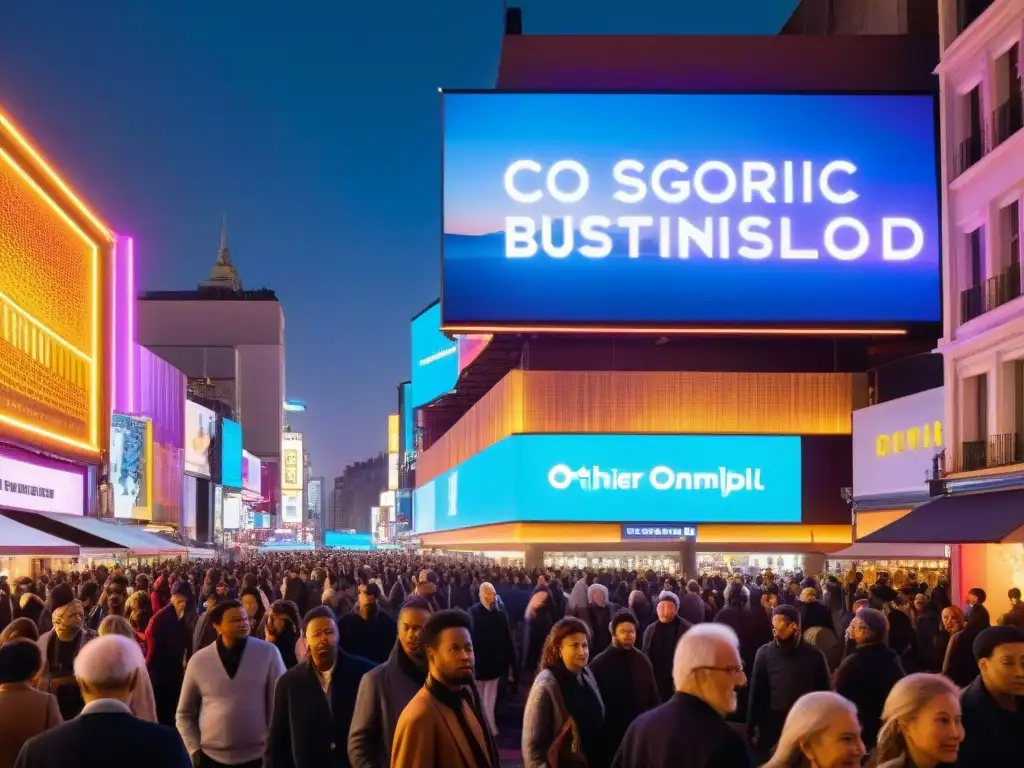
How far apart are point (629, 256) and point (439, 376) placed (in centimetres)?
4610

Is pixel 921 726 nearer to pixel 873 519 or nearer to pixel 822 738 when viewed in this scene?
pixel 822 738

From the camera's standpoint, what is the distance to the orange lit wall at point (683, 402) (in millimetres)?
49125

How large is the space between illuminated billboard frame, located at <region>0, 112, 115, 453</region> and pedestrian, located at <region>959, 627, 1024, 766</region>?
2963cm

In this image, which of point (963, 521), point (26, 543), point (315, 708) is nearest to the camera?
point (315, 708)

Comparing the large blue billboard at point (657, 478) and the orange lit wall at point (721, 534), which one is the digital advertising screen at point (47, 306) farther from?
the orange lit wall at point (721, 534)

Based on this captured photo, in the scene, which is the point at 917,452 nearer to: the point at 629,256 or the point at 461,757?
the point at 629,256

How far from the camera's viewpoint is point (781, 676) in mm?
9906

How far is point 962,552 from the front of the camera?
27.6 metres

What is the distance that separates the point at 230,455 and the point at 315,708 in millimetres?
120421

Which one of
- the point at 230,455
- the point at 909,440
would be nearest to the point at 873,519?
the point at 909,440

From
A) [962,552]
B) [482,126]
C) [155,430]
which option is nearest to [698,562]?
[482,126]

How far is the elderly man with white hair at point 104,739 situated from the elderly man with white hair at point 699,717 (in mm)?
1572

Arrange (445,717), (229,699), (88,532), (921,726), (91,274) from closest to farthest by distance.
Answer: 1. (921,726)
2. (445,717)
3. (229,699)
4. (88,532)
5. (91,274)

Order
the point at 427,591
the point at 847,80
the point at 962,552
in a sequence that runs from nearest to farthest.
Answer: the point at 427,591 → the point at 962,552 → the point at 847,80
